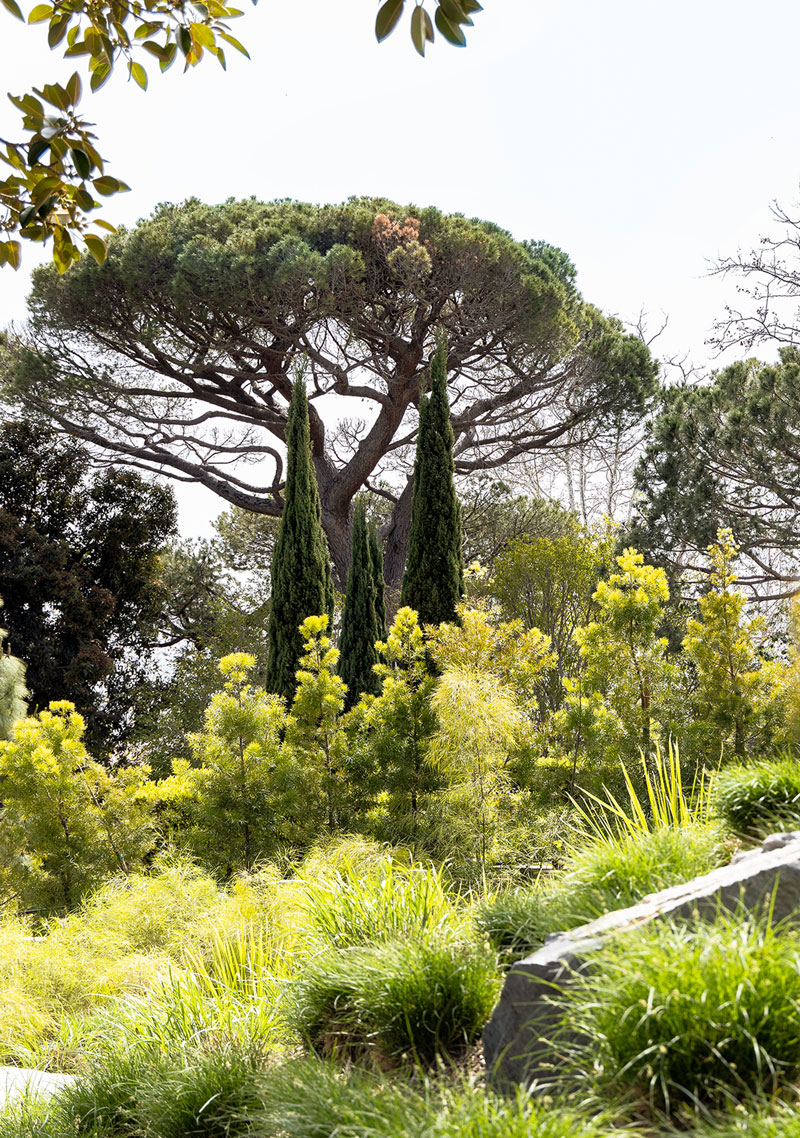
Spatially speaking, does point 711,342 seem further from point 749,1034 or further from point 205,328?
point 749,1034

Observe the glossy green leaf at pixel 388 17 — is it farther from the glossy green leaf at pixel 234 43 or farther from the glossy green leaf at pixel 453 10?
the glossy green leaf at pixel 234 43

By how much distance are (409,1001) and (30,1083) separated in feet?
4.72

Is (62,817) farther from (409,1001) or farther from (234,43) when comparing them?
(234,43)

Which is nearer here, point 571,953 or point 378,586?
point 571,953

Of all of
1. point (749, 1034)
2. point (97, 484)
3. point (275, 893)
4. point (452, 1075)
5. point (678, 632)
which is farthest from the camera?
point (97, 484)

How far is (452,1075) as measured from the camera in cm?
225

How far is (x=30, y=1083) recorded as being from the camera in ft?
9.26

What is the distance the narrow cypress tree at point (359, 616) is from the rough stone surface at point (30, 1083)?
24.4 feet

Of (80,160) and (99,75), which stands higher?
(99,75)

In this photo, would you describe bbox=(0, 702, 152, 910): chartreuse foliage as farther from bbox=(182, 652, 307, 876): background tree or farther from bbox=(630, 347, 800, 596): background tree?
bbox=(630, 347, 800, 596): background tree

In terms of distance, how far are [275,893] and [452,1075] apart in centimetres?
220

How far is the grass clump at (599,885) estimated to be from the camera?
2.50m

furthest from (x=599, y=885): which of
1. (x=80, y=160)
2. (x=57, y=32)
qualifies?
(x=57, y=32)

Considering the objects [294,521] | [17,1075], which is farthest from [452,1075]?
[294,521]
